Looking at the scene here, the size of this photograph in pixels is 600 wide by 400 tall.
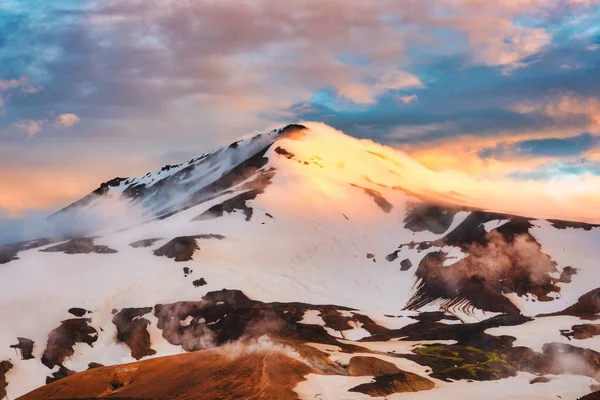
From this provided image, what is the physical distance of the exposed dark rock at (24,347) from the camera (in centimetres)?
16412

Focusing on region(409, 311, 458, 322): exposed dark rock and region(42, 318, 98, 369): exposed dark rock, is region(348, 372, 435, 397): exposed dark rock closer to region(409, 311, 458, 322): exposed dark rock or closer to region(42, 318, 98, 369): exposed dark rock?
region(409, 311, 458, 322): exposed dark rock

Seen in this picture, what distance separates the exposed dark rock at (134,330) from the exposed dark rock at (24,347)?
1982 centimetres

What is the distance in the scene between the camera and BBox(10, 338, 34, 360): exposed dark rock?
164125mm

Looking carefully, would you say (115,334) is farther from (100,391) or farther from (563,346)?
(563,346)

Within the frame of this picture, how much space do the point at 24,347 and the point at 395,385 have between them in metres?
99.7

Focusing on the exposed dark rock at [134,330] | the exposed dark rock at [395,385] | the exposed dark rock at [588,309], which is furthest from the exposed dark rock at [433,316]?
the exposed dark rock at [395,385]

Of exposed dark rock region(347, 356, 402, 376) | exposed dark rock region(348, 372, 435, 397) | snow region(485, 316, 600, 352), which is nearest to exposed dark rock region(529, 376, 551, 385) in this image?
exposed dark rock region(348, 372, 435, 397)

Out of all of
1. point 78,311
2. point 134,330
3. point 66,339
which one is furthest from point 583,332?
point 78,311

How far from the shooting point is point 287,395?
96625 millimetres

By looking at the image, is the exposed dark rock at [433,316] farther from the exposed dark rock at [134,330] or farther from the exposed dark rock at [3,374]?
the exposed dark rock at [3,374]

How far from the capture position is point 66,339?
174 metres

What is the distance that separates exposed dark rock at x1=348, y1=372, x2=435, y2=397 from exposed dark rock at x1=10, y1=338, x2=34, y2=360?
301ft

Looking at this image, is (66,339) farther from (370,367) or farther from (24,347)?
(370,367)

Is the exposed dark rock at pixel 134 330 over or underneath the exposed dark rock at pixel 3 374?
over
